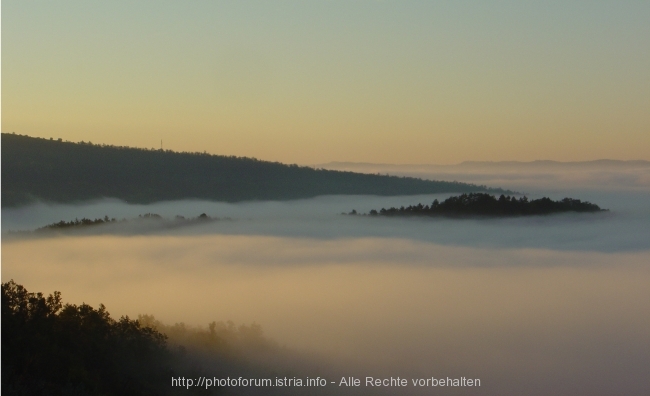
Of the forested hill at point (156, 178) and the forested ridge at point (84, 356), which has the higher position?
the forested hill at point (156, 178)

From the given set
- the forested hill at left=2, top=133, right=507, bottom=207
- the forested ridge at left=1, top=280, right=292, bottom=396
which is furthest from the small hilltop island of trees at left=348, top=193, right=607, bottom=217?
the forested ridge at left=1, top=280, right=292, bottom=396

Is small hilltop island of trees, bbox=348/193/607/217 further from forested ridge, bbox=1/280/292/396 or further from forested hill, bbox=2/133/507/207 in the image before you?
forested ridge, bbox=1/280/292/396

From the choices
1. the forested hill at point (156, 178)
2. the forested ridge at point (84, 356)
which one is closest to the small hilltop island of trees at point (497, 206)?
the forested hill at point (156, 178)

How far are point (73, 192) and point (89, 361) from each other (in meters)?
43.8

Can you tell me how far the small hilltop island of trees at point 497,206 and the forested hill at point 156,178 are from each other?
1138 millimetres

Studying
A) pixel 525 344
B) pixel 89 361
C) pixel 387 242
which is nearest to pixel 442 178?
pixel 387 242

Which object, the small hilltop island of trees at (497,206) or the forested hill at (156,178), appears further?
the small hilltop island of trees at (497,206)

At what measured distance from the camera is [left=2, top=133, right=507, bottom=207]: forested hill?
5653cm

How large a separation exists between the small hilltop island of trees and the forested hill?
3.73 feet

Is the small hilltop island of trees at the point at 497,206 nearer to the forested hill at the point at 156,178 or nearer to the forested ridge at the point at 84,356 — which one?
the forested hill at the point at 156,178

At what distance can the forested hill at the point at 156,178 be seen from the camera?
56.5 metres

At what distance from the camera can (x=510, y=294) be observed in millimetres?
65125

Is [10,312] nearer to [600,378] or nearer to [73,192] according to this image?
[600,378]

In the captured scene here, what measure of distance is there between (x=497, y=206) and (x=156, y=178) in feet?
108
